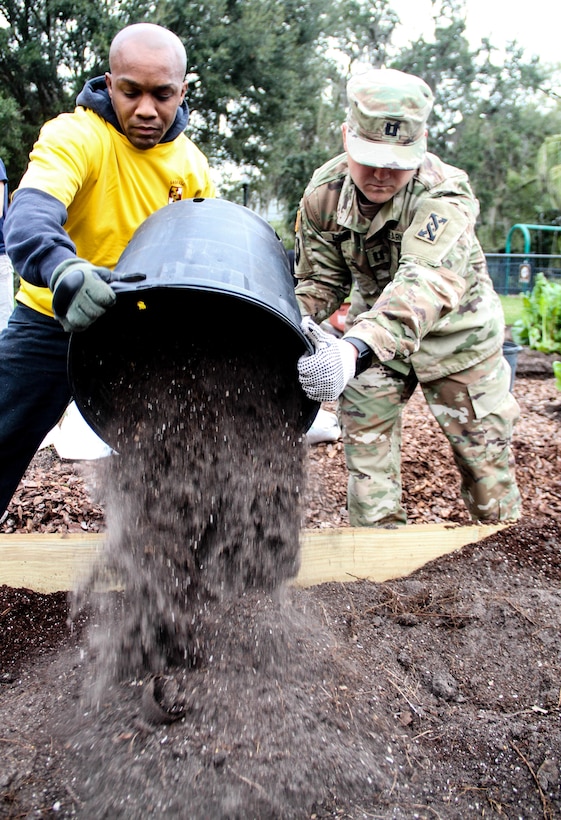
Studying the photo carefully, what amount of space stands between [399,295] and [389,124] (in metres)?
0.60

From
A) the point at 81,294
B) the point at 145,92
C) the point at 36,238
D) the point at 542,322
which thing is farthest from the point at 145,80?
the point at 542,322

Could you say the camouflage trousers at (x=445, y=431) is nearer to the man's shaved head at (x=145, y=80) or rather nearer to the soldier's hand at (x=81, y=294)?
the man's shaved head at (x=145, y=80)

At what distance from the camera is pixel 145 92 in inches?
106

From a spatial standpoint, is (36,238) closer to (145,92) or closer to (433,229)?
(145,92)

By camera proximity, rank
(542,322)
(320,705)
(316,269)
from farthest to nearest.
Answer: (542,322) < (316,269) < (320,705)

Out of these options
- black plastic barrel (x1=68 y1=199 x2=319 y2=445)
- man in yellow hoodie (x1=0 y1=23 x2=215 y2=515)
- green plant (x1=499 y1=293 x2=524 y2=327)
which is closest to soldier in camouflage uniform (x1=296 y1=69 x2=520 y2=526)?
black plastic barrel (x1=68 y1=199 x2=319 y2=445)

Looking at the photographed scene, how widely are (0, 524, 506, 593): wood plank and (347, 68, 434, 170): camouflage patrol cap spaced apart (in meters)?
1.39

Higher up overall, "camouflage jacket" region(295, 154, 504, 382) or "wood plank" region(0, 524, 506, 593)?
"camouflage jacket" region(295, 154, 504, 382)

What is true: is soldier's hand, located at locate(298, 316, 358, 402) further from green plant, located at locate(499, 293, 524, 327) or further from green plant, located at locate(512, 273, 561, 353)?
green plant, located at locate(499, 293, 524, 327)

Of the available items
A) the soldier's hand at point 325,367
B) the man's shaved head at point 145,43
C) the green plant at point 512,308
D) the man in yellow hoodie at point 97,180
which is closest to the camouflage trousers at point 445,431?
the soldier's hand at point 325,367

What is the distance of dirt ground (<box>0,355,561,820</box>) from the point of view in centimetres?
189

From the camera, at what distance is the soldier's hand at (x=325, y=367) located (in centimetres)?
229

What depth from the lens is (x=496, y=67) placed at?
1353 inches

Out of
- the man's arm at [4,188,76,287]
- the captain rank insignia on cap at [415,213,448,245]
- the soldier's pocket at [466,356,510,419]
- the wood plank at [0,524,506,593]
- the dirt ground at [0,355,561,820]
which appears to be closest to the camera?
the dirt ground at [0,355,561,820]
